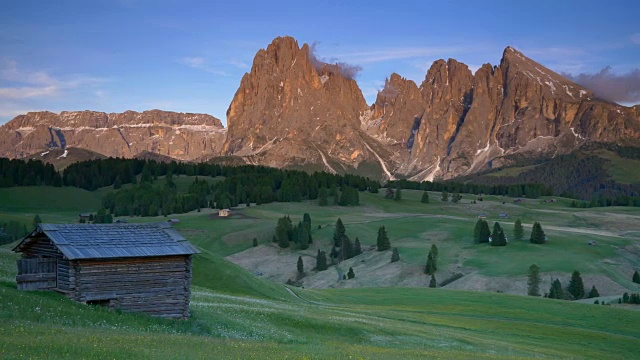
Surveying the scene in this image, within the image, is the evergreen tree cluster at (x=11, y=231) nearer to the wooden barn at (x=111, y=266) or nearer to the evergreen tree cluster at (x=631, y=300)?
the wooden barn at (x=111, y=266)

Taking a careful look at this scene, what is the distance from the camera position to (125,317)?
35562 millimetres

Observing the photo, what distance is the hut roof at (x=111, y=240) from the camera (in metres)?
36.4

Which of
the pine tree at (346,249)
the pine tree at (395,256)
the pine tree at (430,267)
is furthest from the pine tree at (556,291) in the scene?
the pine tree at (346,249)

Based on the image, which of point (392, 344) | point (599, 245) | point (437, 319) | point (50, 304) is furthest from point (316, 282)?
point (50, 304)

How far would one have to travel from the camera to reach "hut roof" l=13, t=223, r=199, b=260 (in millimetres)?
36438

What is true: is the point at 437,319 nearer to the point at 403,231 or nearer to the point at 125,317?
the point at 125,317

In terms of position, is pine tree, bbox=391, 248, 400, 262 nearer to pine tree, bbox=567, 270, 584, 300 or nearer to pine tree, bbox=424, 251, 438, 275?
pine tree, bbox=424, 251, 438, 275

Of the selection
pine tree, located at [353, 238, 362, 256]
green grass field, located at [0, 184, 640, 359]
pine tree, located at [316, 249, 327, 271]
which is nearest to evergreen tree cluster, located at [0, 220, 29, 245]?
pine tree, located at [316, 249, 327, 271]

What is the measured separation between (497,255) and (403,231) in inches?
1532

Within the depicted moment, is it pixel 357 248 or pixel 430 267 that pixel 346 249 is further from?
pixel 430 267

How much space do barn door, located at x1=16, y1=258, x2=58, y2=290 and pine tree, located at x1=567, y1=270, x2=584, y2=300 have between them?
8813 centimetres

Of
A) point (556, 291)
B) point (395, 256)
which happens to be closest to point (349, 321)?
point (556, 291)

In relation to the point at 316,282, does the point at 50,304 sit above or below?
above

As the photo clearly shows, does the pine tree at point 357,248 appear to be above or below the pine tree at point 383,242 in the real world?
below
